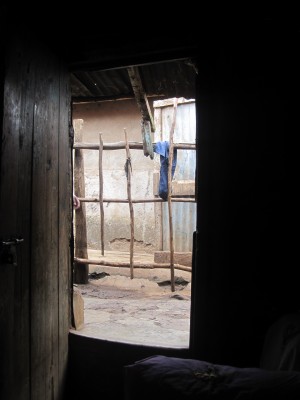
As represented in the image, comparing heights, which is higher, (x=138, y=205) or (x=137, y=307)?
(x=138, y=205)

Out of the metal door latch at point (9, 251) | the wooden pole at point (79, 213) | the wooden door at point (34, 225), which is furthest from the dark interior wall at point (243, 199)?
the wooden pole at point (79, 213)

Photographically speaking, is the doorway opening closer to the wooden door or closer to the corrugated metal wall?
the corrugated metal wall

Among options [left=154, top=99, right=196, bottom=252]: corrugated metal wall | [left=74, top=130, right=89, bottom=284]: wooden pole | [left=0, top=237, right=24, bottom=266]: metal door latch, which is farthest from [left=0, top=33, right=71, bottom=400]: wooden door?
[left=154, top=99, right=196, bottom=252]: corrugated metal wall

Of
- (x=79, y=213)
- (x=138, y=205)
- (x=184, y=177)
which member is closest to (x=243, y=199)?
(x=79, y=213)

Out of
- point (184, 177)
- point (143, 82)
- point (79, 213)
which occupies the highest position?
point (143, 82)

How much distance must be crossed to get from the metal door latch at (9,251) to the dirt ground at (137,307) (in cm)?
116

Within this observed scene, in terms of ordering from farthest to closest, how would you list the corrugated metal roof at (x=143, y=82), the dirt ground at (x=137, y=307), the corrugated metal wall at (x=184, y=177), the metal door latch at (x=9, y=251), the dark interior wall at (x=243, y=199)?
the corrugated metal wall at (x=184, y=177) → the corrugated metal roof at (x=143, y=82) → the dirt ground at (x=137, y=307) → the dark interior wall at (x=243, y=199) → the metal door latch at (x=9, y=251)

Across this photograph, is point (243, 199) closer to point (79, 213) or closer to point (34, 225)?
point (34, 225)

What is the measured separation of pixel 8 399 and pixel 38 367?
1.06 ft

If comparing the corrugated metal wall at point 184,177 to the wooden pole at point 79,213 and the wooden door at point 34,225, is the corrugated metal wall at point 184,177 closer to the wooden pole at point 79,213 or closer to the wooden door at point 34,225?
the wooden pole at point 79,213

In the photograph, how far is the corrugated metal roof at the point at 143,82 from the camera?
10.8 feet

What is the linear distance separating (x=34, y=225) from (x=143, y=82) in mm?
2392

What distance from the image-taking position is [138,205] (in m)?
8.03

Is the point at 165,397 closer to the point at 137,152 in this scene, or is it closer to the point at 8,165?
the point at 8,165
